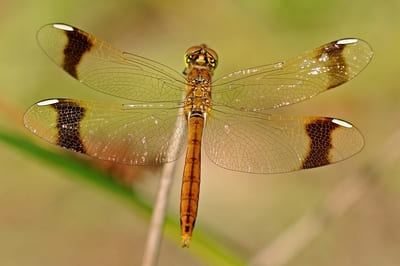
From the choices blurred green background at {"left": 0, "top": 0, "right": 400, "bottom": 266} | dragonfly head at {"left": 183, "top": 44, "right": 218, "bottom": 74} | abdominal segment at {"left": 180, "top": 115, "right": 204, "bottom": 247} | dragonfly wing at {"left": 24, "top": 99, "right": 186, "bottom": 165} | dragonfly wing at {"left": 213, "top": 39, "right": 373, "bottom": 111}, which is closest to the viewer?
abdominal segment at {"left": 180, "top": 115, "right": 204, "bottom": 247}

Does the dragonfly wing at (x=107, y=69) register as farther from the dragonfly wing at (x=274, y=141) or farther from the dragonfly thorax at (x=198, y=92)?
the dragonfly wing at (x=274, y=141)

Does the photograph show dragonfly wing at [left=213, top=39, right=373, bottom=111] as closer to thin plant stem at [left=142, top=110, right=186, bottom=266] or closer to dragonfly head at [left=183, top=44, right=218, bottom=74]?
dragonfly head at [left=183, top=44, right=218, bottom=74]

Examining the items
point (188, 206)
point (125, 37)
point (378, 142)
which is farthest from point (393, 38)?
point (188, 206)

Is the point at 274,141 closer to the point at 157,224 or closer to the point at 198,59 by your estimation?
the point at 198,59

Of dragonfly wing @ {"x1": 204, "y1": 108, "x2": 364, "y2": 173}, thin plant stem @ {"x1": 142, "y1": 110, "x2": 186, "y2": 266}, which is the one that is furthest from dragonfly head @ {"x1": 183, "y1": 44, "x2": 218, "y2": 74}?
thin plant stem @ {"x1": 142, "y1": 110, "x2": 186, "y2": 266}

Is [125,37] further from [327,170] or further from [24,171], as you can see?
[327,170]

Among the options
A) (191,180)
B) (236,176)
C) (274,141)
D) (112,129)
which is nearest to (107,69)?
Answer: (112,129)
